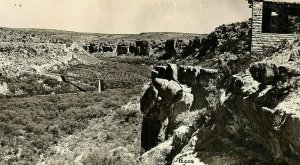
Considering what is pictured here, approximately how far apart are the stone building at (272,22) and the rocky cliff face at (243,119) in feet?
7.05

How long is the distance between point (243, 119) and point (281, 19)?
11491 mm

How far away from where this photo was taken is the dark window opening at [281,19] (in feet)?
64.1

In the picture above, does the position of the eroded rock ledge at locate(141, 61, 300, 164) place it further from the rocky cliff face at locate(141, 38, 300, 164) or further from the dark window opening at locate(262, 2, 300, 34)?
the dark window opening at locate(262, 2, 300, 34)

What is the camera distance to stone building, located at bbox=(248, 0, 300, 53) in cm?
1720

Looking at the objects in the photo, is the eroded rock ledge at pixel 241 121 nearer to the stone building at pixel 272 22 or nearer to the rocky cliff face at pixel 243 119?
the rocky cliff face at pixel 243 119

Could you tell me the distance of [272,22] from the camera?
856 inches

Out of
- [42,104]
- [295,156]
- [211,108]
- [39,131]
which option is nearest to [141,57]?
[42,104]

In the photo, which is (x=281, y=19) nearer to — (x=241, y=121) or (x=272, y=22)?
(x=272, y=22)

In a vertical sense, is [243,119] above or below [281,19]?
below

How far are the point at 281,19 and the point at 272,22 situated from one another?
1.79 feet

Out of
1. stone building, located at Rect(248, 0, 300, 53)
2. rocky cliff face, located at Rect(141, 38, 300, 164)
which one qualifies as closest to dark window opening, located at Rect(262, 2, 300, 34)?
stone building, located at Rect(248, 0, 300, 53)

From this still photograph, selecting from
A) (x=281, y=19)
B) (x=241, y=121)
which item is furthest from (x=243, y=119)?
(x=281, y=19)

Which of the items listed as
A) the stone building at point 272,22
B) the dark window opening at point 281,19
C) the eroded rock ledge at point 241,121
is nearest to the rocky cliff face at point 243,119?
the eroded rock ledge at point 241,121

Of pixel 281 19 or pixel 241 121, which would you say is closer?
pixel 241 121
